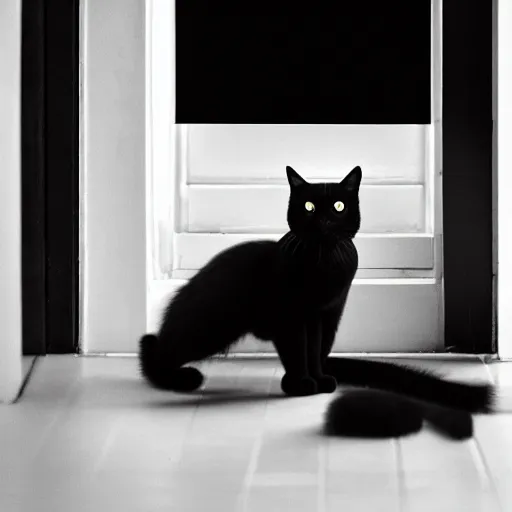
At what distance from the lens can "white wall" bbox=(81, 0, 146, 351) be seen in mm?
1569

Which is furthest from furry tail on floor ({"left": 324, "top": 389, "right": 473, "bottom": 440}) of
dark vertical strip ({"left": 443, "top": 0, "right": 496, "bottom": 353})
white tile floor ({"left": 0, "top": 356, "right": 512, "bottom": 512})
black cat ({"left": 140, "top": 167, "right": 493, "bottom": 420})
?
dark vertical strip ({"left": 443, "top": 0, "right": 496, "bottom": 353})

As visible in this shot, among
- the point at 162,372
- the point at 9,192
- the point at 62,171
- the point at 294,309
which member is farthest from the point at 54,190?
the point at 294,309

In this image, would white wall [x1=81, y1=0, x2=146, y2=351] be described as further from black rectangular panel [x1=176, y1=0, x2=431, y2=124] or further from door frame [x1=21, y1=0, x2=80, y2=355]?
black rectangular panel [x1=176, y1=0, x2=431, y2=124]

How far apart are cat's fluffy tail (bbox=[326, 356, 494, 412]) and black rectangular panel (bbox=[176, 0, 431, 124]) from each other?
1.65ft

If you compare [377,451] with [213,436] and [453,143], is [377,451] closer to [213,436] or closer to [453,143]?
[213,436]

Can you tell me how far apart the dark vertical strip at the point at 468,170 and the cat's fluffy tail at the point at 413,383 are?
0.90 ft

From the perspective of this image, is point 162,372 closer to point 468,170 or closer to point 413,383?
point 413,383

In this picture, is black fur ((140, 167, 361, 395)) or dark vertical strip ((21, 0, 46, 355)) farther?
dark vertical strip ((21, 0, 46, 355))

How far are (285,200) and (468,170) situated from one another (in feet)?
1.22

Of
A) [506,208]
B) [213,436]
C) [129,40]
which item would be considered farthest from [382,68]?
[213,436]

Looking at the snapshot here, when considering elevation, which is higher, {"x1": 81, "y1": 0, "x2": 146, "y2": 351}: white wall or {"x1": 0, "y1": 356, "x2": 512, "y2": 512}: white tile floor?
{"x1": 81, "y1": 0, "x2": 146, "y2": 351}: white wall

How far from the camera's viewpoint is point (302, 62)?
1649mm

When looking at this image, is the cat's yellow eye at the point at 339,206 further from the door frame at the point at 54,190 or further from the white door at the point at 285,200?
the door frame at the point at 54,190

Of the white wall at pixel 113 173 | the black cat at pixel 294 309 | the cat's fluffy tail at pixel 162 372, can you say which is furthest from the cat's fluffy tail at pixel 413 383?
the white wall at pixel 113 173
